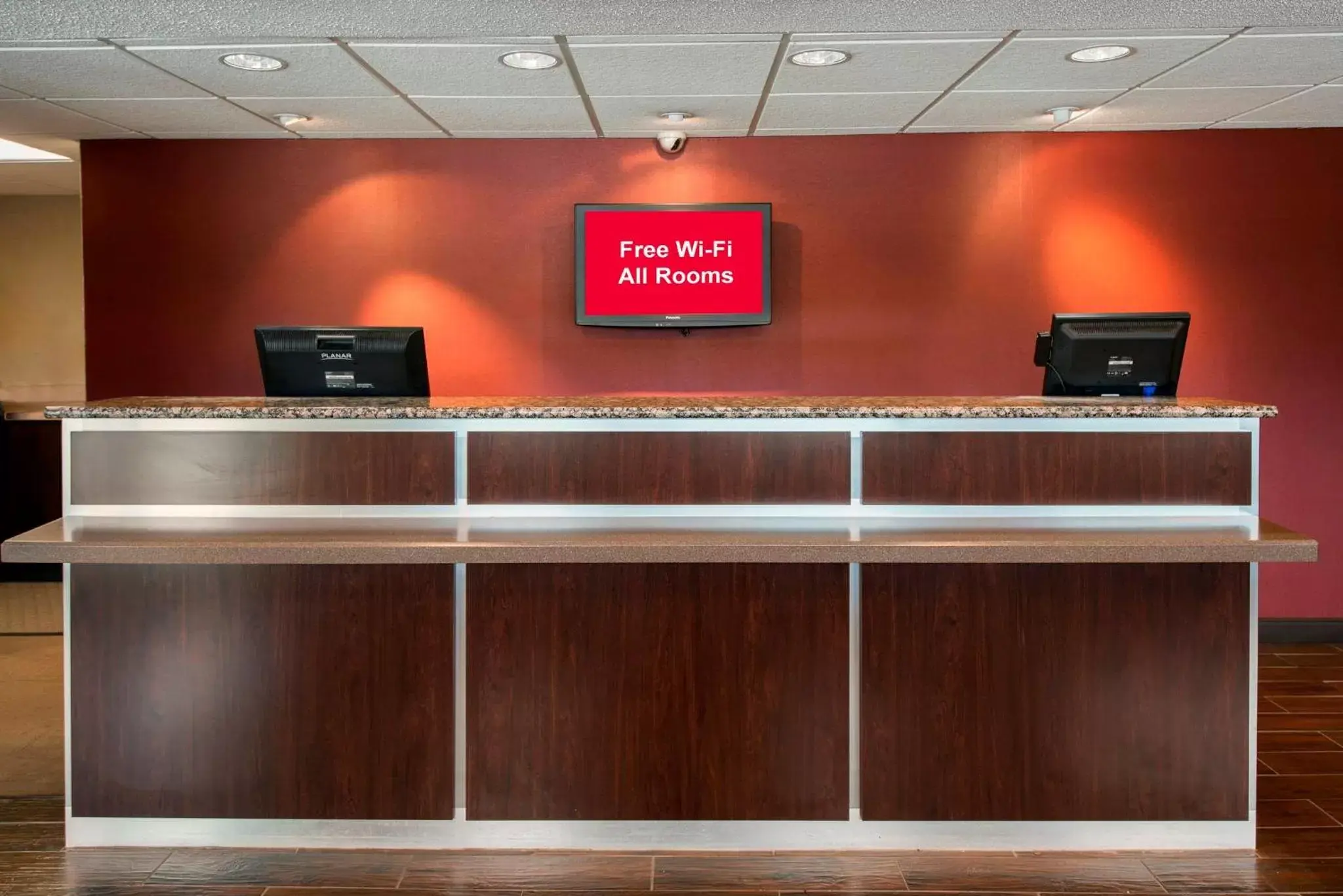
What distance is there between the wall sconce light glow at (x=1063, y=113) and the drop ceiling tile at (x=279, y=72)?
2.96 metres

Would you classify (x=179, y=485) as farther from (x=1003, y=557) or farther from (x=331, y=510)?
(x=1003, y=557)

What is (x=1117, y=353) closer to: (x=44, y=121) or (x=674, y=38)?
(x=674, y=38)

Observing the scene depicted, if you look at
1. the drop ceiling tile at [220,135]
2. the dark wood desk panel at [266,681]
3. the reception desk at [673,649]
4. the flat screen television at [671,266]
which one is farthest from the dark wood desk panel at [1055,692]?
the drop ceiling tile at [220,135]

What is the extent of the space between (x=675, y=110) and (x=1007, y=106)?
4.90 feet

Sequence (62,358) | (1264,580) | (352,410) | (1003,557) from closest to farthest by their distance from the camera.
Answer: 1. (1003,557)
2. (352,410)
3. (1264,580)
4. (62,358)

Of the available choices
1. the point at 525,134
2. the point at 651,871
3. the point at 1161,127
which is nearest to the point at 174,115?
the point at 525,134

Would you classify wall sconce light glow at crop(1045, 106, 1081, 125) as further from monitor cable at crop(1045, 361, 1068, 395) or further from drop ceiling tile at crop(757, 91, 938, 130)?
monitor cable at crop(1045, 361, 1068, 395)

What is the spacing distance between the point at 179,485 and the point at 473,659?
979mm

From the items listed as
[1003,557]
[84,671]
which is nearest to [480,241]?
[84,671]

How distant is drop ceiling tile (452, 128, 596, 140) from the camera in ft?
17.6

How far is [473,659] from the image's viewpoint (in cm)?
307

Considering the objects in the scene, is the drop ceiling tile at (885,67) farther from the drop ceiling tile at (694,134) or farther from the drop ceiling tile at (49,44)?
the drop ceiling tile at (49,44)

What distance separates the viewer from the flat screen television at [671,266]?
217 inches

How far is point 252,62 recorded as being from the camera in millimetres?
4035
